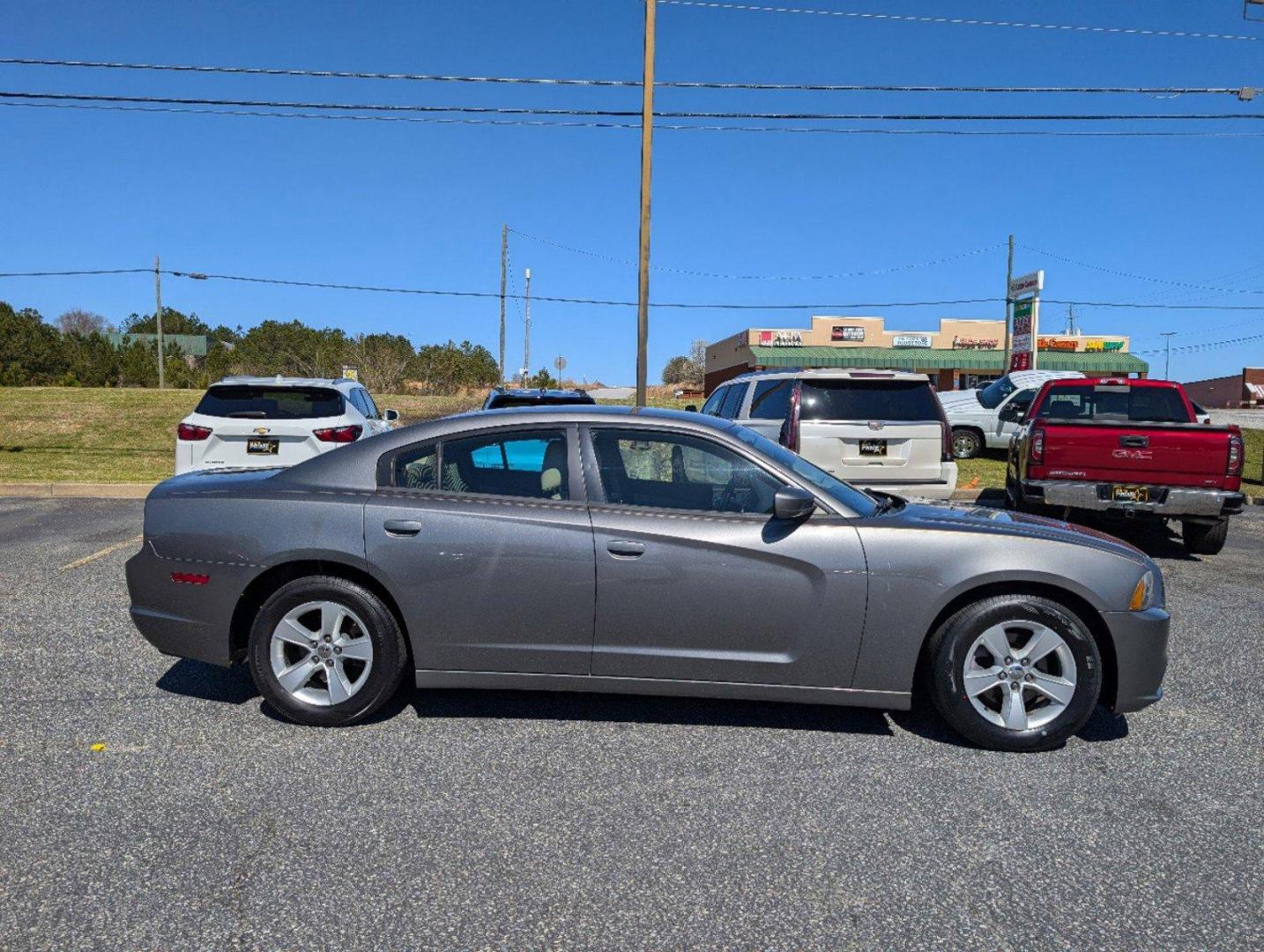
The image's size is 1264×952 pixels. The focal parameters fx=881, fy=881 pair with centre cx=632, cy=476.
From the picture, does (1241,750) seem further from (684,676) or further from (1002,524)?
(684,676)

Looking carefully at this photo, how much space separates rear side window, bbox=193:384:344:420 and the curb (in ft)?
12.1

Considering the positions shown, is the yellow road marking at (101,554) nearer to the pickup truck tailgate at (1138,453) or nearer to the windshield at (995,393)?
the pickup truck tailgate at (1138,453)

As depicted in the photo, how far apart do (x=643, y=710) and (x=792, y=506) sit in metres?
1.35

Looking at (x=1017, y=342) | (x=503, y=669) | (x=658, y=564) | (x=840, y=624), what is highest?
Result: (x=1017, y=342)

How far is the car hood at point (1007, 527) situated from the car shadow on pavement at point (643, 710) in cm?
100

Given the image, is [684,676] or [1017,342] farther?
[1017,342]

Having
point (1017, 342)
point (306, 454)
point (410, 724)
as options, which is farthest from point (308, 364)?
point (410, 724)

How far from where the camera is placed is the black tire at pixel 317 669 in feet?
13.1

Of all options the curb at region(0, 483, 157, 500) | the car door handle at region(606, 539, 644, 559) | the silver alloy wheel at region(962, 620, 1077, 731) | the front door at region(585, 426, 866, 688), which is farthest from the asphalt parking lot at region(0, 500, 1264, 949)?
the curb at region(0, 483, 157, 500)

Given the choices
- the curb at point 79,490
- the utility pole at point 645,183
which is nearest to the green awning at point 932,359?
the utility pole at point 645,183

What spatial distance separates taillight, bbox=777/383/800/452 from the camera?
8.28 m

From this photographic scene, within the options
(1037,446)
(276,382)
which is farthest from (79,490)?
(1037,446)

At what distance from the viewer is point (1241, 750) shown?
3941 millimetres

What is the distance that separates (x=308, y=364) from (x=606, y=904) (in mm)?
76858
